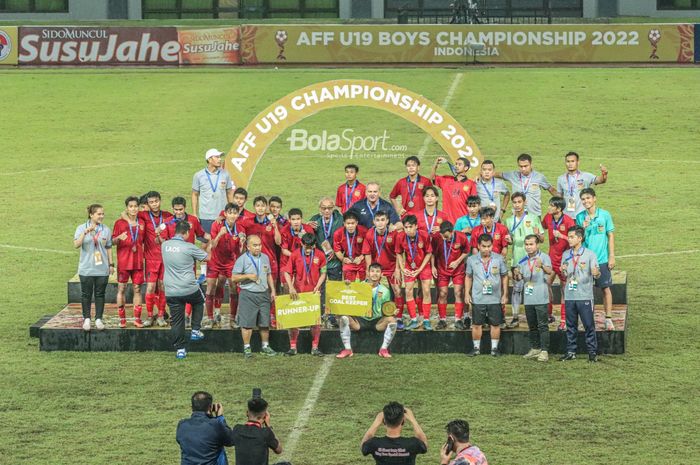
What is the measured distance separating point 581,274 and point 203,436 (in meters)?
7.09

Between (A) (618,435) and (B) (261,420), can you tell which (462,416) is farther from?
(B) (261,420)

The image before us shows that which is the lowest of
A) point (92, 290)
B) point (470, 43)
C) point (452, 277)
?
point (92, 290)

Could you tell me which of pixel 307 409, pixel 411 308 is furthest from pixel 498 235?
pixel 307 409

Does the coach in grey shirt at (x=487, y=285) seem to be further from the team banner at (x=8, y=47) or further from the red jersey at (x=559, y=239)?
the team banner at (x=8, y=47)

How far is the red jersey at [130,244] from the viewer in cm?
1942

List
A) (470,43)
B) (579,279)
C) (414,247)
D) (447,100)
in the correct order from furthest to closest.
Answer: (470,43) < (447,100) < (414,247) < (579,279)

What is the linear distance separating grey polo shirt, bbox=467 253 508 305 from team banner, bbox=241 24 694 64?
91.6 feet

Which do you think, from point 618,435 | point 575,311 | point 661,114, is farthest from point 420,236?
point 661,114

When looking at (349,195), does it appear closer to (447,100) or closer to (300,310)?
(300,310)

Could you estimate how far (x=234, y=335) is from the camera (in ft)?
63.7

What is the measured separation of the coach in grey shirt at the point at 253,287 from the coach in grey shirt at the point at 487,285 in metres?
2.73

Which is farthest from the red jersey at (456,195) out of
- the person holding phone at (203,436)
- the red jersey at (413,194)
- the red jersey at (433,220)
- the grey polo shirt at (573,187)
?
the person holding phone at (203,436)

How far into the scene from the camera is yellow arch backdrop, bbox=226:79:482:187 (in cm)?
2283

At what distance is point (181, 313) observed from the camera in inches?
739
